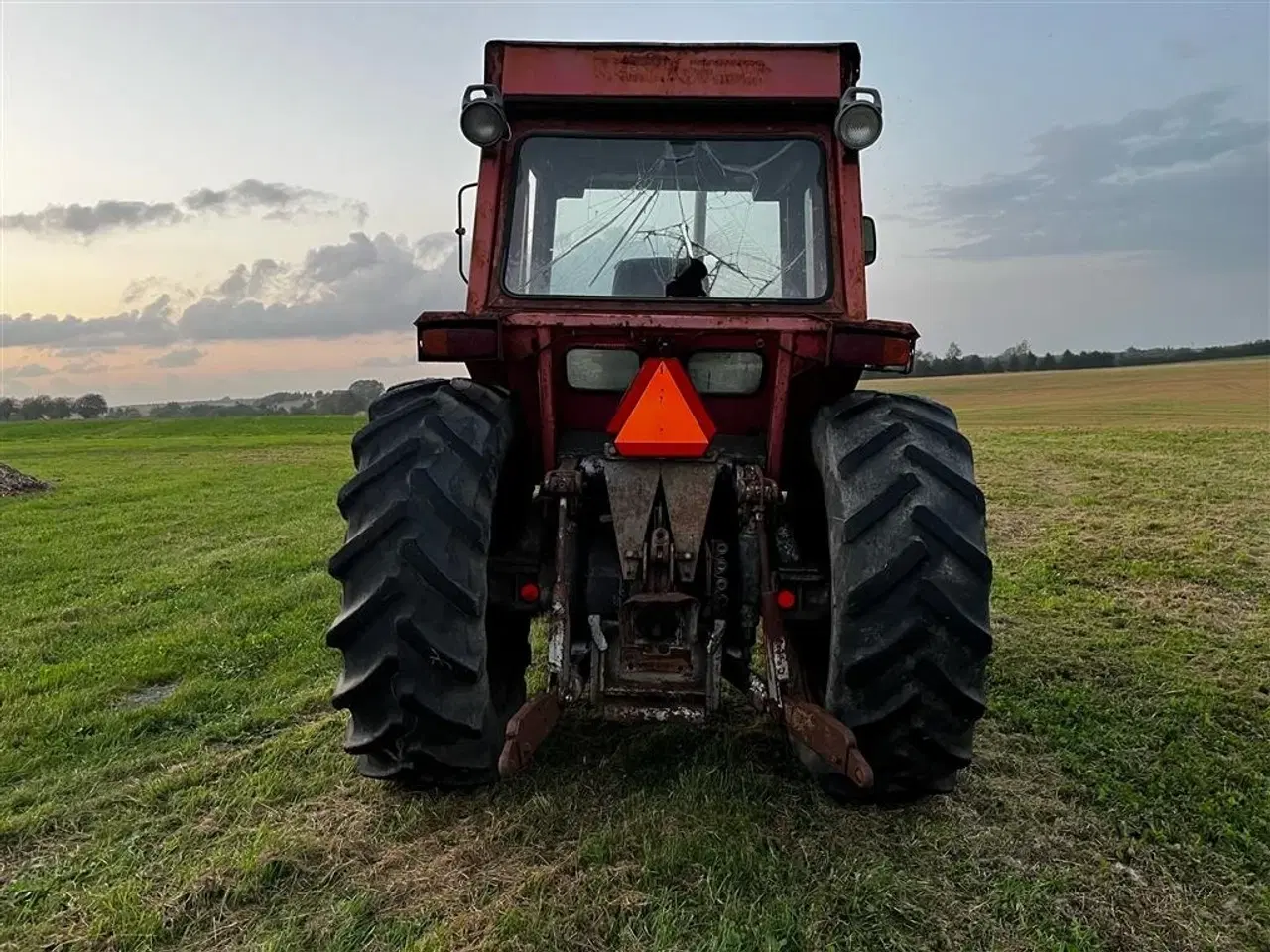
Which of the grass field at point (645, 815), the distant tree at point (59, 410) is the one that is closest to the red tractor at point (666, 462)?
the grass field at point (645, 815)

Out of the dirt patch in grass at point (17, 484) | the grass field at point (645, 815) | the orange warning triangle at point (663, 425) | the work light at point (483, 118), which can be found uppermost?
the work light at point (483, 118)

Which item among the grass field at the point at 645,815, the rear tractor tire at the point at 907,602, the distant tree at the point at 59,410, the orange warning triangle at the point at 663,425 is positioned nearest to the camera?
the grass field at the point at 645,815

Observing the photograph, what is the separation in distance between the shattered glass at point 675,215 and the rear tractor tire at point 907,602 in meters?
1.03

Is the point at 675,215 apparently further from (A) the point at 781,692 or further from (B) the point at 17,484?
(B) the point at 17,484

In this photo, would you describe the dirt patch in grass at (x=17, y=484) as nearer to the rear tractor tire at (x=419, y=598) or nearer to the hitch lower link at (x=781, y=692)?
the rear tractor tire at (x=419, y=598)

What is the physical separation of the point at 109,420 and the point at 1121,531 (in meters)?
44.1

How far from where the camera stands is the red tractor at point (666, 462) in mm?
3039

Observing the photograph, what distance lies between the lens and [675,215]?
12.8 ft

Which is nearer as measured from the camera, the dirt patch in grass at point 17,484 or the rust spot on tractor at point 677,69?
the rust spot on tractor at point 677,69

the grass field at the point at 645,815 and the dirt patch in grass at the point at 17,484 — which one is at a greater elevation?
the dirt patch in grass at the point at 17,484

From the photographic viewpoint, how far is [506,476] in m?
3.92

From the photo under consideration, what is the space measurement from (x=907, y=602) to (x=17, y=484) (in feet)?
57.6

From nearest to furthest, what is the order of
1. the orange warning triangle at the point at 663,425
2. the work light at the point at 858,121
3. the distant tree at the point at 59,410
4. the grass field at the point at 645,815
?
1. the grass field at the point at 645,815
2. the orange warning triangle at the point at 663,425
3. the work light at the point at 858,121
4. the distant tree at the point at 59,410

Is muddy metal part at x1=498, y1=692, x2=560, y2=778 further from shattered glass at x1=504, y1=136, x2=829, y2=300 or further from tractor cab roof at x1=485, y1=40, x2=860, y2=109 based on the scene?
tractor cab roof at x1=485, y1=40, x2=860, y2=109
